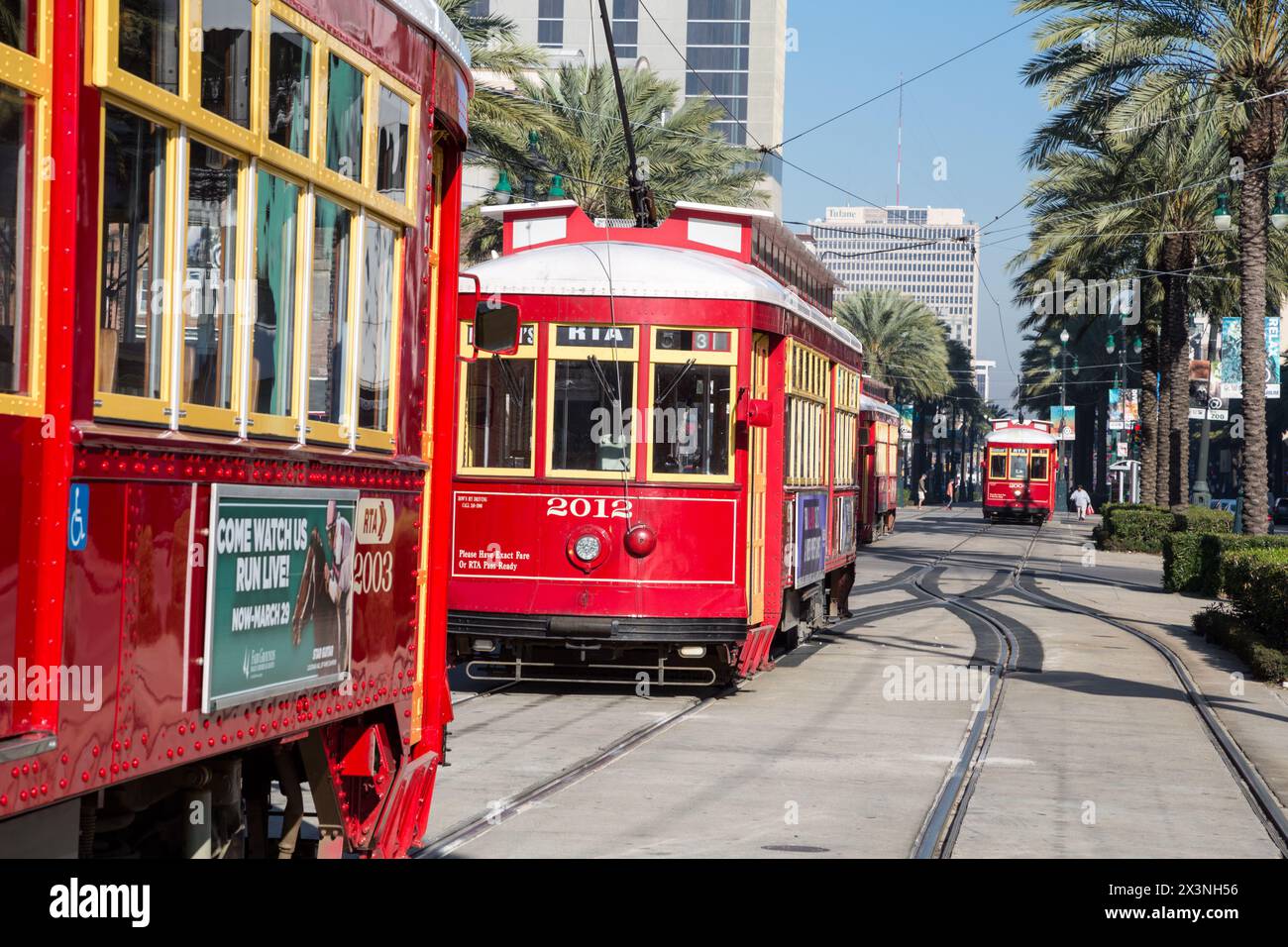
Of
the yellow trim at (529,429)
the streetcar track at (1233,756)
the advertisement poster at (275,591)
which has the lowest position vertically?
the streetcar track at (1233,756)

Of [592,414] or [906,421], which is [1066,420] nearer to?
[906,421]

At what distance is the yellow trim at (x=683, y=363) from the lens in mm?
13016

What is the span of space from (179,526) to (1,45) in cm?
122

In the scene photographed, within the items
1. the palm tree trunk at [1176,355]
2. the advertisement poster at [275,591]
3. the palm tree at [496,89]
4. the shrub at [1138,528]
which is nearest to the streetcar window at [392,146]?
the advertisement poster at [275,591]

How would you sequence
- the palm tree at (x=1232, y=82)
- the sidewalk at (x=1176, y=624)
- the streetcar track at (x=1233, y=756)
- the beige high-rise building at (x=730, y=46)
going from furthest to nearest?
the beige high-rise building at (x=730, y=46)
the palm tree at (x=1232, y=82)
the sidewalk at (x=1176, y=624)
the streetcar track at (x=1233, y=756)

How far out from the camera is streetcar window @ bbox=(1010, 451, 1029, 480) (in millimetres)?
58562

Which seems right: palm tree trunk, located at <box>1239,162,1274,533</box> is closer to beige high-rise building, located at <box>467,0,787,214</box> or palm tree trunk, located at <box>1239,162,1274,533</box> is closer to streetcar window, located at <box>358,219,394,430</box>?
streetcar window, located at <box>358,219,394,430</box>

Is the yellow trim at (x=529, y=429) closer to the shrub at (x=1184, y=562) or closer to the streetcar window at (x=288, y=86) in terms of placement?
the streetcar window at (x=288, y=86)

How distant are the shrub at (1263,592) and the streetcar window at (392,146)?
13559mm

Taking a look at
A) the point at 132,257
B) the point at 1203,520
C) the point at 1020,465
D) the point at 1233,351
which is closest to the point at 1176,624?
the point at 1203,520

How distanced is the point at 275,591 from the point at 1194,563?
26.1 meters

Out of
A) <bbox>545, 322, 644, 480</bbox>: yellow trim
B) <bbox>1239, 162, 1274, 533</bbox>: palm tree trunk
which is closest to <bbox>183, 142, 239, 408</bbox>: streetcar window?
<bbox>545, 322, 644, 480</bbox>: yellow trim

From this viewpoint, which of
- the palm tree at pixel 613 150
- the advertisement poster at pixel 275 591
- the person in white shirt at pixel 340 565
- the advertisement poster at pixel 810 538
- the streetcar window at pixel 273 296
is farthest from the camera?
the palm tree at pixel 613 150
